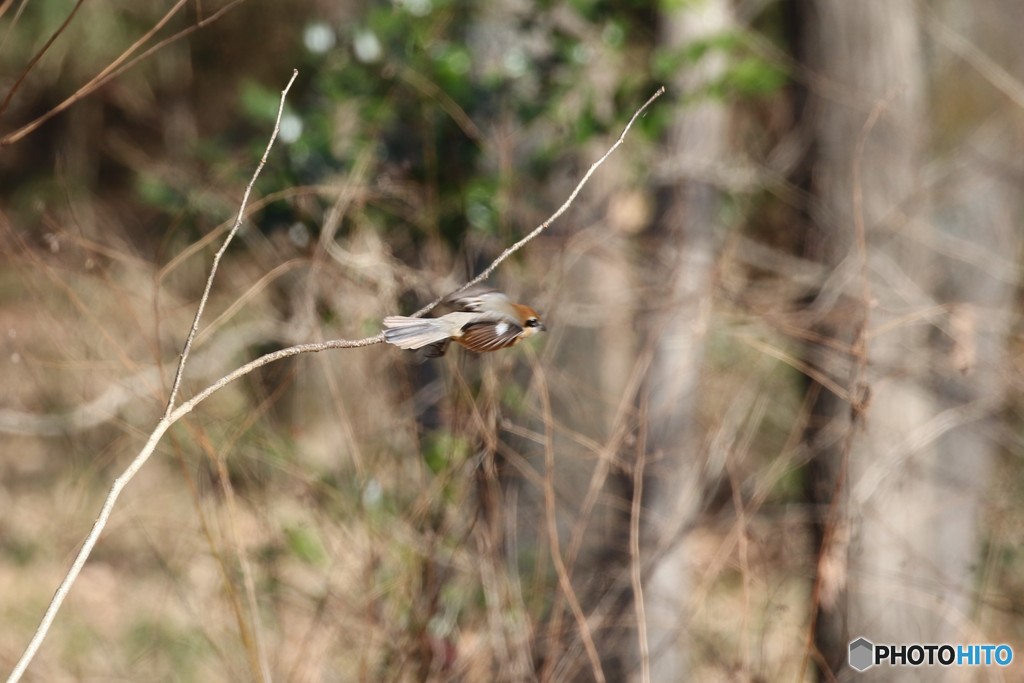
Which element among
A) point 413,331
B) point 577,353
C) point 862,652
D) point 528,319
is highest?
point 413,331

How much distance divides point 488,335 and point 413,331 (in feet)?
0.48

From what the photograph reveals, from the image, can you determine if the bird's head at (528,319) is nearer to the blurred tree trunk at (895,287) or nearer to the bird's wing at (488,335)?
the bird's wing at (488,335)

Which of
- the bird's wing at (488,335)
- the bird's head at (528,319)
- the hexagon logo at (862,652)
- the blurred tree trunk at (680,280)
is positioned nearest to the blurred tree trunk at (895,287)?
the hexagon logo at (862,652)

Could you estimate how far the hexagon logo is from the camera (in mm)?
3320

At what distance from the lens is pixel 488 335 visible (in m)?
1.48

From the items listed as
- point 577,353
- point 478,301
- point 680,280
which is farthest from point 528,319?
point 577,353

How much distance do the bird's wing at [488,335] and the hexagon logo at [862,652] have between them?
7.72 feet

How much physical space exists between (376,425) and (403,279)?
1.57 ft

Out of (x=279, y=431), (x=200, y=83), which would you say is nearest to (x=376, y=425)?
(x=279, y=431)

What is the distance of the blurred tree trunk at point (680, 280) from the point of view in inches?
131

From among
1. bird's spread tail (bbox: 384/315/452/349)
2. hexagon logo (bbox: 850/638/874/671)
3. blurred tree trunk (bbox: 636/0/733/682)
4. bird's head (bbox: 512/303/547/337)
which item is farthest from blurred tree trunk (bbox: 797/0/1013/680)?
bird's spread tail (bbox: 384/315/452/349)

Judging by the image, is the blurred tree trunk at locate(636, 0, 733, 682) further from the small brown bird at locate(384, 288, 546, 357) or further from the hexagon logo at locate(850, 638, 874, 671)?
the small brown bird at locate(384, 288, 546, 357)

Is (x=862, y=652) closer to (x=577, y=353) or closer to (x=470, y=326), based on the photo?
(x=577, y=353)

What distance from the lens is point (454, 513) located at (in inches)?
83.4
